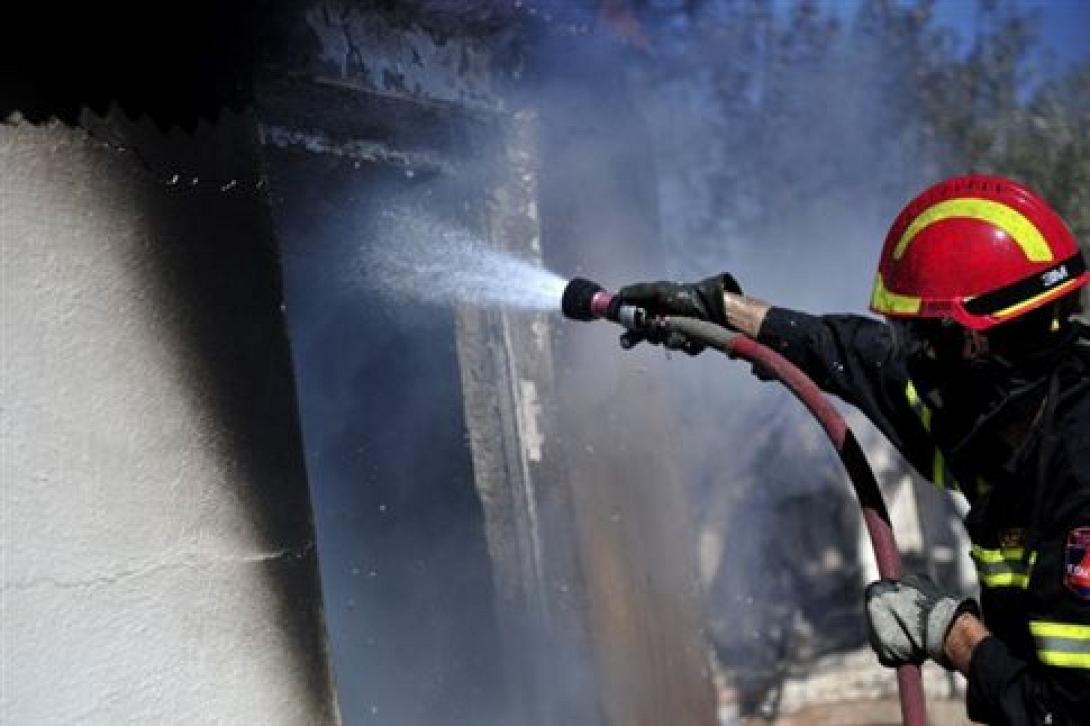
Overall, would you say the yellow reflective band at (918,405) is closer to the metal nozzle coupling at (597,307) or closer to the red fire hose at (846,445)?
the red fire hose at (846,445)

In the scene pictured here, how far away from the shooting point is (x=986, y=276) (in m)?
2.63

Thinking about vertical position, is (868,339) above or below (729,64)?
below

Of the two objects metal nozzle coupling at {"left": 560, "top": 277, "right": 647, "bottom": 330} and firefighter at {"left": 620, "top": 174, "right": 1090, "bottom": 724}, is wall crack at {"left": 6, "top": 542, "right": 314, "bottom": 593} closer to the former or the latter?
metal nozzle coupling at {"left": 560, "top": 277, "right": 647, "bottom": 330}

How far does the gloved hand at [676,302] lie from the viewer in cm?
341

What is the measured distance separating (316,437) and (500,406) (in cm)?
98

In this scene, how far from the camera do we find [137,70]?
281cm

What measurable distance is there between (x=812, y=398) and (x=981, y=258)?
569 mm

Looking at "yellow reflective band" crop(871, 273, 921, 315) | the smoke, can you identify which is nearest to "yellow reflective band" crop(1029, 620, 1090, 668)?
"yellow reflective band" crop(871, 273, 921, 315)

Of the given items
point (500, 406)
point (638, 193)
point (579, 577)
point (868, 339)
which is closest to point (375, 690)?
point (579, 577)

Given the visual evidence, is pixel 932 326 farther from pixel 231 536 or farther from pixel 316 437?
pixel 316 437

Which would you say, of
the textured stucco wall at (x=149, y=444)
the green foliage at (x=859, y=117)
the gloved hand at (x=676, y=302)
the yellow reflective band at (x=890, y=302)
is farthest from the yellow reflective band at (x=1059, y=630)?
the green foliage at (x=859, y=117)

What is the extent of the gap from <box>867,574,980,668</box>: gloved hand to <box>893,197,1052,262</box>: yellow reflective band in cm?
80

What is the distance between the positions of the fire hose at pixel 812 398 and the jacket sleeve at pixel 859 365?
16 centimetres

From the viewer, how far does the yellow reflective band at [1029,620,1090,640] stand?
2.40 m
